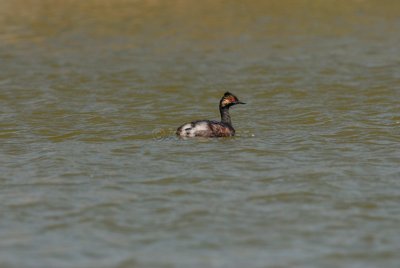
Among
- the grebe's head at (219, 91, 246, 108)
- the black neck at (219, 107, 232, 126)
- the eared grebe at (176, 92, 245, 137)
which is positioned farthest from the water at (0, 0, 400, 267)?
the grebe's head at (219, 91, 246, 108)

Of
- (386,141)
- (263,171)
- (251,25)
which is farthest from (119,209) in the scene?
(251,25)

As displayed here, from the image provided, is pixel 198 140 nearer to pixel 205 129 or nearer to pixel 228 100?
pixel 205 129

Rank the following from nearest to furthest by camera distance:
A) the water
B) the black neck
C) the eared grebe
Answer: the water, the eared grebe, the black neck

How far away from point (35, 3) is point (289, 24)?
9.45m

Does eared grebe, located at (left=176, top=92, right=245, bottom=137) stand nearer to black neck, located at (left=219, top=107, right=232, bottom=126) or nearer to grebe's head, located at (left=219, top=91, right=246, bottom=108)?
black neck, located at (left=219, top=107, right=232, bottom=126)

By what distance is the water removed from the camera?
10328mm

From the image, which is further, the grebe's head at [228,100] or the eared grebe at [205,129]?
the grebe's head at [228,100]

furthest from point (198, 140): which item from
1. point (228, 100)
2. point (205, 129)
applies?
point (228, 100)

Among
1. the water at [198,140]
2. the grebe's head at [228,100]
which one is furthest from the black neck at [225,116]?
the water at [198,140]

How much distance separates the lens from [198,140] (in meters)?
15.7

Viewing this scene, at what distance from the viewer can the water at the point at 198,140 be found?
33.9ft

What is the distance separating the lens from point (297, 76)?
22.5 meters

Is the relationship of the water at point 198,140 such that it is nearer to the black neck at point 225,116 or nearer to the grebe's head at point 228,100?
the black neck at point 225,116

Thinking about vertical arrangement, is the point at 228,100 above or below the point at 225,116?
above
